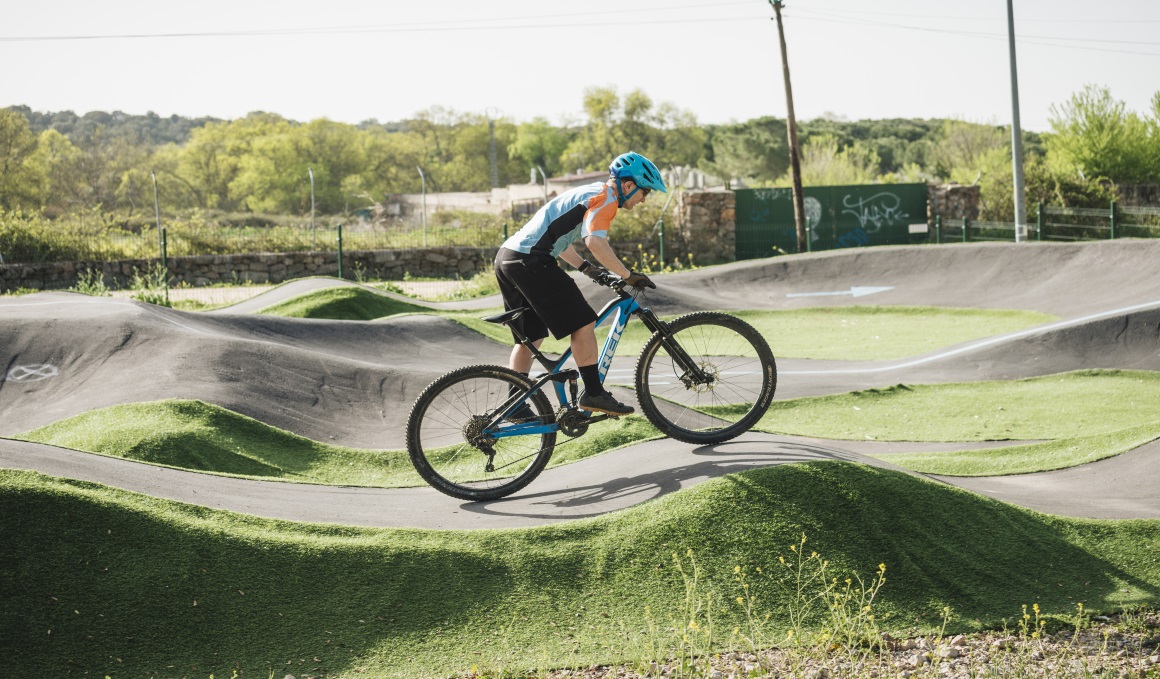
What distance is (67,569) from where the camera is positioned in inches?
169

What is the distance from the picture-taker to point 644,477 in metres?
5.68

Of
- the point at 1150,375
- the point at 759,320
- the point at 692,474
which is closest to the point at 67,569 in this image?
the point at 692,474

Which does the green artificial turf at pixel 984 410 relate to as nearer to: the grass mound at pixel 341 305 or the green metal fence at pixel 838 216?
the grass mound at pixel 341 305

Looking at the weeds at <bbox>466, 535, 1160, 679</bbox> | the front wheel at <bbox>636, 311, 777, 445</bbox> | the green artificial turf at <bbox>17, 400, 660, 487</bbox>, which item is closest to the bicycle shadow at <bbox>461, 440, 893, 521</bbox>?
the front wheel at <bbox>636, 311, 777, 445</bbox>

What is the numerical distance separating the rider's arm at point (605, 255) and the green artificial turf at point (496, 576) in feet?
4.29

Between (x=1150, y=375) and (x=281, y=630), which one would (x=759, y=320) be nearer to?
(x=1150, y=375)

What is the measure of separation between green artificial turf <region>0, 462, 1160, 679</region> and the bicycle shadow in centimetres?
24

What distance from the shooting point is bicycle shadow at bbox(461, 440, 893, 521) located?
17.5 feet

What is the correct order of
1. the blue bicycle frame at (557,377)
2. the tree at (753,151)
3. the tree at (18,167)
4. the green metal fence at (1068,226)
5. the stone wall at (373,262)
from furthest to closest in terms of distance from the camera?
the tree at (753,151) → the tree at (18,167) → the green metal fence at (1068,226) → the stone wall at (373,262) → the blue bicycle frame at (557,377)

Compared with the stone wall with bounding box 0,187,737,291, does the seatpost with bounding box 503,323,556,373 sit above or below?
below

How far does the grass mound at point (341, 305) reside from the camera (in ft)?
47.3

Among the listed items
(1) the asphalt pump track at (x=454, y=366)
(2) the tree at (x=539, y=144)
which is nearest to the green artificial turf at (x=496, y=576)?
(1) the asphalt pump track at (x=454, y=366)

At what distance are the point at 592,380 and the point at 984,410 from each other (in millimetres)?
5426

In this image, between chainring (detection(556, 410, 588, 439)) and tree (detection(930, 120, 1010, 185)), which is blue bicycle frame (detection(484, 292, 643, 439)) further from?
tree (detection(930, 120, 1010, 185))
